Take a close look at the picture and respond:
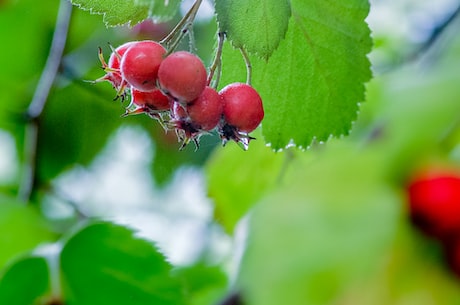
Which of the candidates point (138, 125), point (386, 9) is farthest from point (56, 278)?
point (386, 9)

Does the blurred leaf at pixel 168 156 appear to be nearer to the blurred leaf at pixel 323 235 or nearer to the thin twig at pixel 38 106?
the thin twig at pixel 38 106

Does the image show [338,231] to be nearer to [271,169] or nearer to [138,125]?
[271,169]

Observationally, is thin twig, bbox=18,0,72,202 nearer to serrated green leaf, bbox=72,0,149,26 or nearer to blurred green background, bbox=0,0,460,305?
blurred green background, bbox=0,0,460,305

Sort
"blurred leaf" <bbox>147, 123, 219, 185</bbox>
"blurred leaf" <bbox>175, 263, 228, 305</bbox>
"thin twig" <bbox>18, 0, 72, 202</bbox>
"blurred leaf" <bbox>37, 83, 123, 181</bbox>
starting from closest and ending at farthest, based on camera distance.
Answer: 1. "thin twig" <bbox>18, 0, 72, 202</bbox>
2. "blurred leaf" <bbox>175, 263, 228, 305</bbox>
3. "blurred leaf" <bbox>37, 83, 123, 181</bbox>
4. "blurred leaf" <bbox>147, 123, 219, 185</bbox>

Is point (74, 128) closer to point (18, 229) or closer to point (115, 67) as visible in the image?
point (18, 229)

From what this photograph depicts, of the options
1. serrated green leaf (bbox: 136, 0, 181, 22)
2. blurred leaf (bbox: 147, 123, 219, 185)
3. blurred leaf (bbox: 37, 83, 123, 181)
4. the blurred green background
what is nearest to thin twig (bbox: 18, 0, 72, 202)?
the blurred green background

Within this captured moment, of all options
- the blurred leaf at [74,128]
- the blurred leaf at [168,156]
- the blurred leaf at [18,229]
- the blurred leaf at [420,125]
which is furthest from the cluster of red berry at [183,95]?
the blurred leaf at [168,156]
